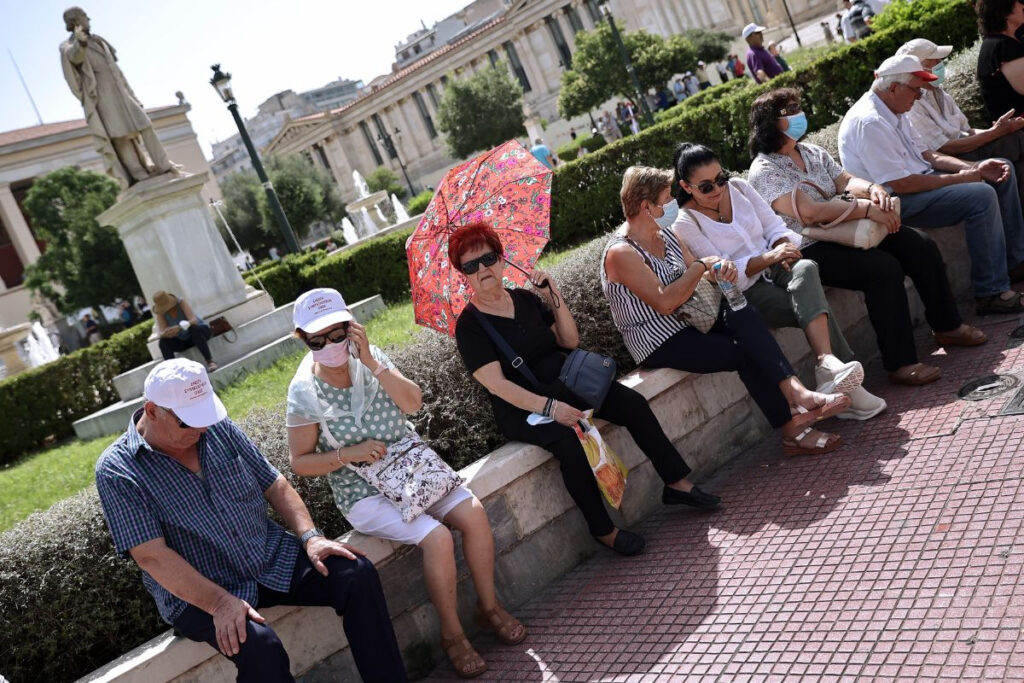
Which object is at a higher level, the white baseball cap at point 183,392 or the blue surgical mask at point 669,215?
the white baseball cap at point 183,392

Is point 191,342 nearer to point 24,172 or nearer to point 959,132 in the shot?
point 959,132

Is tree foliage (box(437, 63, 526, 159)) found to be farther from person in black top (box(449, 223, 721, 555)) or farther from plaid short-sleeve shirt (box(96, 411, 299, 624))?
plaid short-sleeve shirt (box(96, 411, 299, 624))

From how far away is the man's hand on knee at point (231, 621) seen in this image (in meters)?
3.25

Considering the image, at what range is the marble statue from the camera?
11977 millimetres

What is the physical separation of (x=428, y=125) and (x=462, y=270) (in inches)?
3365

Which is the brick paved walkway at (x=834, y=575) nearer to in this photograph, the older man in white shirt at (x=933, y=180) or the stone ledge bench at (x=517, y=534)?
the stone ledge bench at (x=517, y=534)

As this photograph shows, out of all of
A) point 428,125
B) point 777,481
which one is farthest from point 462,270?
point 428,125

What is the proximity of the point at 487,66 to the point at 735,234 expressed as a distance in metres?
59.2

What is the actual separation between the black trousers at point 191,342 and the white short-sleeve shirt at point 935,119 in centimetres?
832

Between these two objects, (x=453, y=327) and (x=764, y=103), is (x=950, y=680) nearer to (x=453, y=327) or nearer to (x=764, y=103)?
(x=453, y=327)

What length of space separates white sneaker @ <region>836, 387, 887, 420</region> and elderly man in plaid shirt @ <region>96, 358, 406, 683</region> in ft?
8.47

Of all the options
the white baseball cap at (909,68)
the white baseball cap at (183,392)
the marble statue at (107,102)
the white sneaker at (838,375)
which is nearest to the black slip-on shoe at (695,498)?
the white sneaker at (838,375)

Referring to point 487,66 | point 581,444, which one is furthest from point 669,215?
point 487,66

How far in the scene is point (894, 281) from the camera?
5168mm
